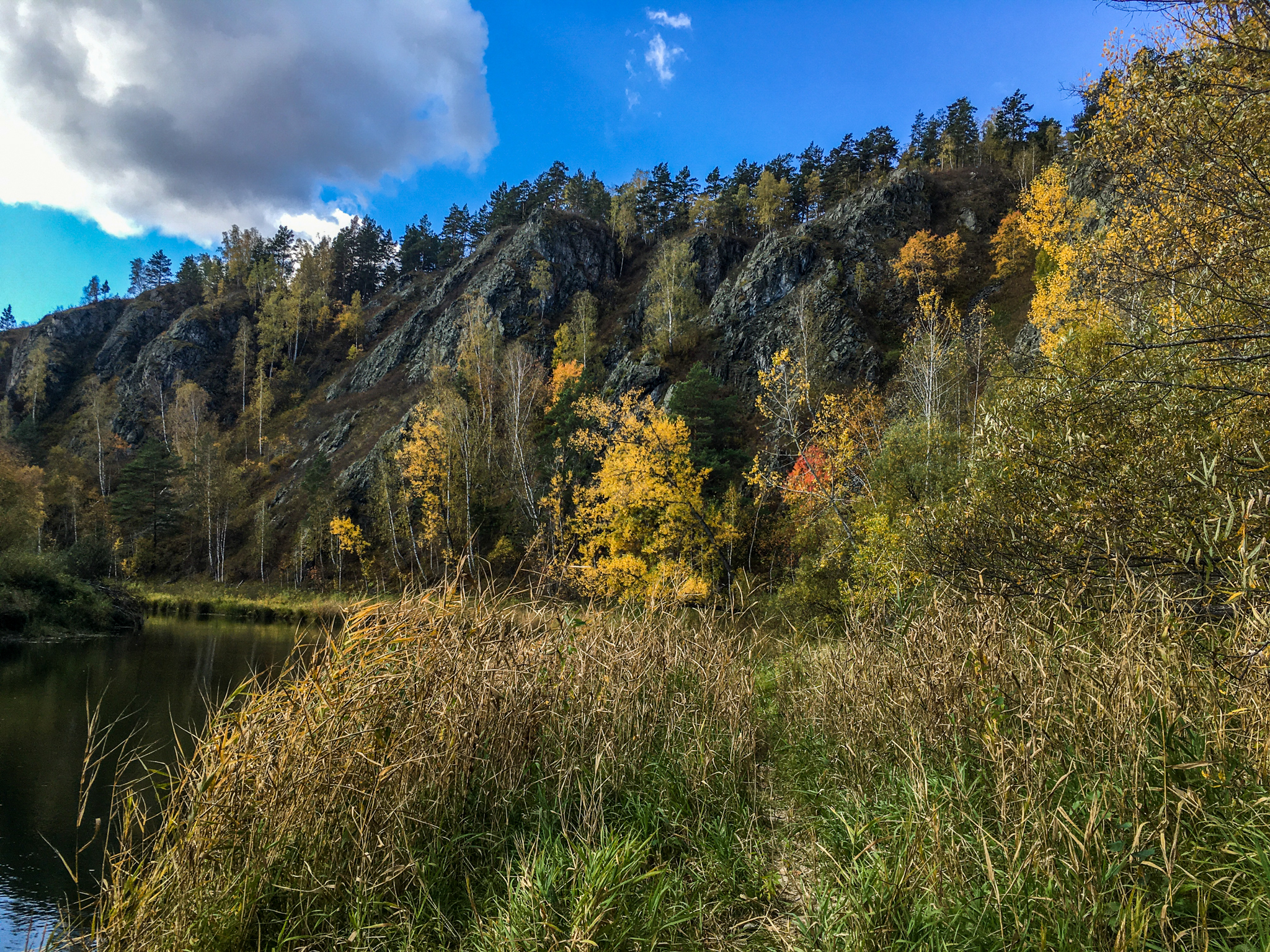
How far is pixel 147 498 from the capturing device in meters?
47.6

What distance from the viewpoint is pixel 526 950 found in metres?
2.88

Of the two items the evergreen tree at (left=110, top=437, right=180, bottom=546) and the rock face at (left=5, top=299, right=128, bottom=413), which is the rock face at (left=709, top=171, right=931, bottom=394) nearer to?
the evergreen tree at (left=110, top=437, right=180, bottom=546)

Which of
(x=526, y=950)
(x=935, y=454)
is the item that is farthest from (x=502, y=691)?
(x=935, y=454)

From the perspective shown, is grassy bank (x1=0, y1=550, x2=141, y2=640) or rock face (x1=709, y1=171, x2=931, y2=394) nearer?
grassy bank (x1=0, y1=550, x2=141, y2=640)

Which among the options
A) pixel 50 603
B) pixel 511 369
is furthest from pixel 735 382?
pixel 50 603

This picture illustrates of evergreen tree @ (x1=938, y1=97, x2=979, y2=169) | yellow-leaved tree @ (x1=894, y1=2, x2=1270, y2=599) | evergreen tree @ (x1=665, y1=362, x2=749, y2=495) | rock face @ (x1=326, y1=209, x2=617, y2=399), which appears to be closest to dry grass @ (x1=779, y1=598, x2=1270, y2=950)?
yellow-leaved tree @ (x1=894, y1=2, x2=1270, y2=599)

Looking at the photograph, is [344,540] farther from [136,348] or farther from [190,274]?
[190,274]

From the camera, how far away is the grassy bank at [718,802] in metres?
2.55

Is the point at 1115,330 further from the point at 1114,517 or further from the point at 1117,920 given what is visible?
the point at 1117,920

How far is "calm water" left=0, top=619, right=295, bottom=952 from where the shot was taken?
7.19m

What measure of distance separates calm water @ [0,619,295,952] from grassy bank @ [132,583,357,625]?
20.5 feet

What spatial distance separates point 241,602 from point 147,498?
850 inches

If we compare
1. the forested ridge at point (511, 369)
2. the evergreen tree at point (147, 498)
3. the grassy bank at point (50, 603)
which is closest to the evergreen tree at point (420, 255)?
the forested ridge at point (511, 369)

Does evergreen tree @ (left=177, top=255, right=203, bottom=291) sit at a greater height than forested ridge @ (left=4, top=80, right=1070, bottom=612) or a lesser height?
greater
